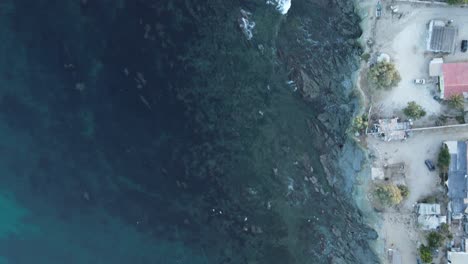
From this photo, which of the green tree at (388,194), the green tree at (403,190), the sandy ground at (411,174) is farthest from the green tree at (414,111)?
the green tree at (388,194)

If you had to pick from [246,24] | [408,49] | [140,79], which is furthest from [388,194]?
[140,79]

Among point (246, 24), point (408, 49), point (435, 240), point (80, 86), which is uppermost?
point (246, 24)

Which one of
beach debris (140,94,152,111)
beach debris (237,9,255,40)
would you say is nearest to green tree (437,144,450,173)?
beach debris (237,9,255,40)

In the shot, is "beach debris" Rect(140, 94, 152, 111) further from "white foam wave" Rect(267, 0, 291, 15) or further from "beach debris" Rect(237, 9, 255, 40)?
"white foam wave" Rect(267, 0, 291, 15)

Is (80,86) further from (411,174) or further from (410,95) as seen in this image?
(411,174)

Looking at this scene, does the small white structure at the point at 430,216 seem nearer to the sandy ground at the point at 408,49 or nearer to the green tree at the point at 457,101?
the sandy ground at the point at 408,49

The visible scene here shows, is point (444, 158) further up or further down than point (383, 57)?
further down

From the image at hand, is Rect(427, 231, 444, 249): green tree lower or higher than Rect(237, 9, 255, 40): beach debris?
lower
